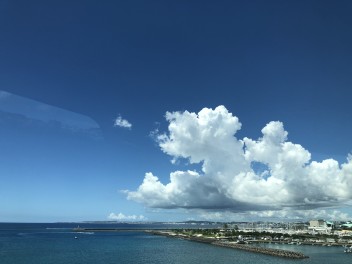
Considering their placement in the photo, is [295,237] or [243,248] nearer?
[243,248]

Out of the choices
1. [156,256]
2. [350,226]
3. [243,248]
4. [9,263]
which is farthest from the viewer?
[350,226]

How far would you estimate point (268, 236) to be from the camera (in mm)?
124125

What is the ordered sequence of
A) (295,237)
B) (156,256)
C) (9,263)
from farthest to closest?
(295,237) → (156,256) → (9,263)

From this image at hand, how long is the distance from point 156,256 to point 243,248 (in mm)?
25304

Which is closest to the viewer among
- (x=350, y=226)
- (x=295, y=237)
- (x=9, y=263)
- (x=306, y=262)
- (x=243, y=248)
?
(x=9, y=263)

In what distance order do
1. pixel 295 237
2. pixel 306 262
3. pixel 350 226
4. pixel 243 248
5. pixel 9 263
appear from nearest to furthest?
pixel 9 263
pixel 306 262
pixel 243 248
pixel 295 237
pixel 350 226

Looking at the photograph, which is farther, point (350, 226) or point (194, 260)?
point (350, 226)

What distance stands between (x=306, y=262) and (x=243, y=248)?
24.4 m

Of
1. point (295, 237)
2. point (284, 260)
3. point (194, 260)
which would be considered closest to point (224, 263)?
point (194, 260)

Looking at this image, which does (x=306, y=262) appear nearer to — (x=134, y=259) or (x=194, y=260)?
Answer: (x=194, y=260)

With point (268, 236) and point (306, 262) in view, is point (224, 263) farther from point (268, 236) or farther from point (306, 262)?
point (268, 236)

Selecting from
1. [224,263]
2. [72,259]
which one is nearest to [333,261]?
[224,263]

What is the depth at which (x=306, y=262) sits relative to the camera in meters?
64.1

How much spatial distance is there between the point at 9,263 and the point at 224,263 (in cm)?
3316
